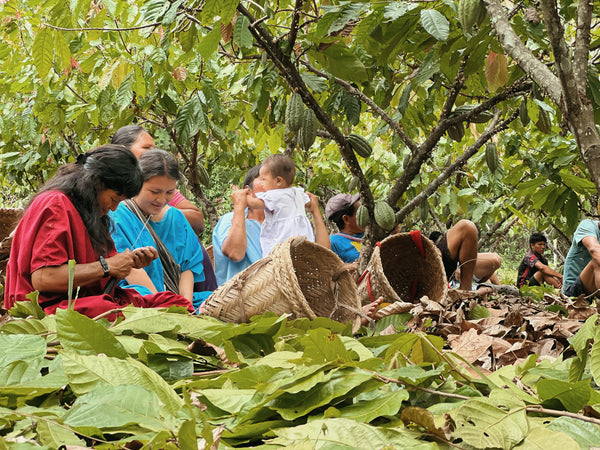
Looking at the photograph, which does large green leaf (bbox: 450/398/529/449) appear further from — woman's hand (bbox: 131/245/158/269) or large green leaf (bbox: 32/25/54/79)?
large green leaf (bbox: 32/25/54/79)

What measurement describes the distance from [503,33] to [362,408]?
885 mm

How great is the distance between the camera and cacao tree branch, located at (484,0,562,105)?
45.0 inches

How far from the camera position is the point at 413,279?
2.73 meters

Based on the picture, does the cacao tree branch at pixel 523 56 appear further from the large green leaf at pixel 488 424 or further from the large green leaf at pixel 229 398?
the large green leaf at pixel 229 398

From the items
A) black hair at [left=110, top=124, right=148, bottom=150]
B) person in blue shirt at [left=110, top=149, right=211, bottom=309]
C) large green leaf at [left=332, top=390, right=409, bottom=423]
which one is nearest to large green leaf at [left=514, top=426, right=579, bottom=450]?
large green leaf at [left=332, top=390, right=409, bottom=423]

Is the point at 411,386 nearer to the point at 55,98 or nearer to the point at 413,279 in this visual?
the point at 413,279

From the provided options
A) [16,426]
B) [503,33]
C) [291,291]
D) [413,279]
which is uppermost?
[503,33]

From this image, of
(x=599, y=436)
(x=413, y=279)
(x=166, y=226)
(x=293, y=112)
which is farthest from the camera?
(x=166, y=226)

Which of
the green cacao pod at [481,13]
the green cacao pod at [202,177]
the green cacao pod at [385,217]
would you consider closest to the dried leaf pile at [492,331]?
the green cacao pod at [385,217]

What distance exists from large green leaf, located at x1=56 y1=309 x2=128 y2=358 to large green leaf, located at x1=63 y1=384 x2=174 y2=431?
19 cm

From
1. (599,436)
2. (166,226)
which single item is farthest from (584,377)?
(166,226)

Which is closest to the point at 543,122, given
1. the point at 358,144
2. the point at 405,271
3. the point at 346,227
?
the point at 358,144

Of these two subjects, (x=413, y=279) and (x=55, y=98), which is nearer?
(x=413, y=279)

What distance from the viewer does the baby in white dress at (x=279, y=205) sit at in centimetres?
317
